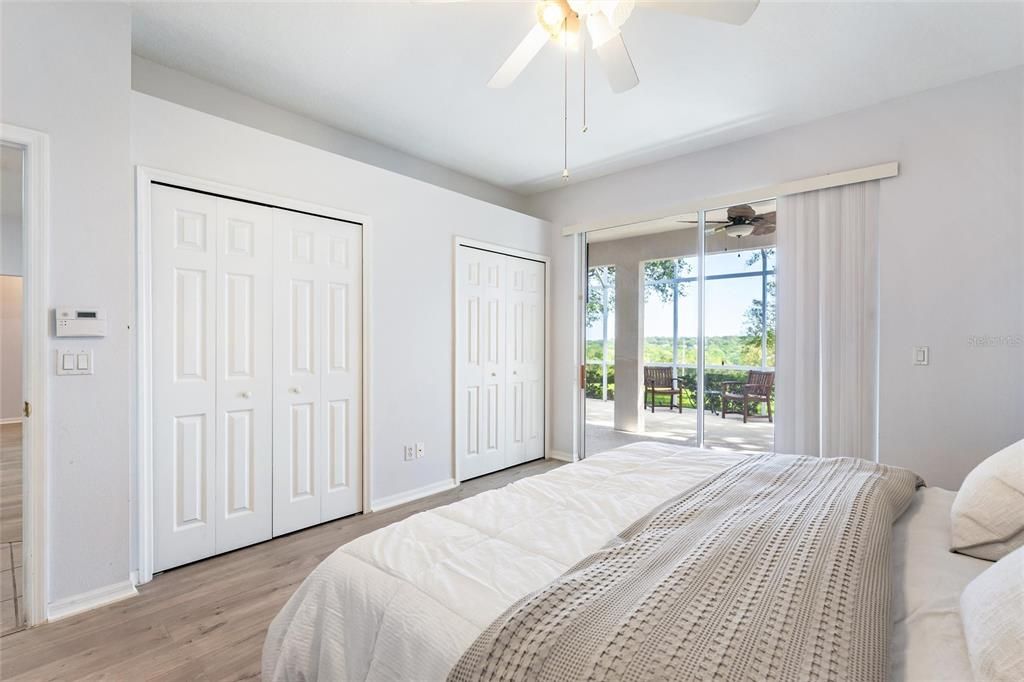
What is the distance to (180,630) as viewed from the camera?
6.06ft

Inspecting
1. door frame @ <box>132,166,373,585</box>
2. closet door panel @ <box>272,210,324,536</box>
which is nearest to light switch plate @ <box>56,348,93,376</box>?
door frame @ <box>132,166,373,585</box>

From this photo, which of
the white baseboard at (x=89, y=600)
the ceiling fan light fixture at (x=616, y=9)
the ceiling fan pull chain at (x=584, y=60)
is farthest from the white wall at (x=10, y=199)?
the ceiling fan pull chain at (x=584, y=60)

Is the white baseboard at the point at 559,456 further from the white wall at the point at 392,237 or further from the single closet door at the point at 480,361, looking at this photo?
the white wall at the point at 392,237

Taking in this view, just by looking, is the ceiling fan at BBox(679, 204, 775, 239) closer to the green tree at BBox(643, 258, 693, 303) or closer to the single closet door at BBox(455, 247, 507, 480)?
the green tree at BBox(643, 258, 693, 303)

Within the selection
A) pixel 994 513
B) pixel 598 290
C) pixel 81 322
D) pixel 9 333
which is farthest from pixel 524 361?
pixel 9 333

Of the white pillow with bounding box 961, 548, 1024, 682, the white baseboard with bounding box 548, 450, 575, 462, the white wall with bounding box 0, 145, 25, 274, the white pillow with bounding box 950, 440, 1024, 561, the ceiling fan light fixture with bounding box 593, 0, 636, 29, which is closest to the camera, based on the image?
the white pillow with bounding box 961, 548, 1024, 682

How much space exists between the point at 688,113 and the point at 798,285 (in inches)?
56.0

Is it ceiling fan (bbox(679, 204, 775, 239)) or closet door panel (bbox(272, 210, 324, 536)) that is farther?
ceiling fan (bbox(679, 204, 775, 239))

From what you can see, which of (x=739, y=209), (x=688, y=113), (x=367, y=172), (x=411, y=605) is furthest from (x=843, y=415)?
(x=367, y=172)

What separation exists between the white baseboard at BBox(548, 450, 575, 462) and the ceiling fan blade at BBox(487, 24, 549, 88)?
135 inches

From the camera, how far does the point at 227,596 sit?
2.09m

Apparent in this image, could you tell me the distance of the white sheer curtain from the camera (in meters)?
2.97

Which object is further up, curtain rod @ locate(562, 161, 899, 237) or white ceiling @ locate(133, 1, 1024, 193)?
white ceiling @ locate(133, 1, 1024, 193)

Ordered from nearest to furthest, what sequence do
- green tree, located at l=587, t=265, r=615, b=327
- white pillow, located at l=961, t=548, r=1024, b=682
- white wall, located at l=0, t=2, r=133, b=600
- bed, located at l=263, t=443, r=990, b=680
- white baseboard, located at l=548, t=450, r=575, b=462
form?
white pillow, located at l=961, t=548, r=1024, b=682 < bed, located at l=263, t=443, r=990, b=680 < white wall, located at l=0, t=2, r=133, b=600 < green tree, located at l=587, t=265, r=615, b=327 < white baseboard, located at l=548, t=450, r=575, b=462
